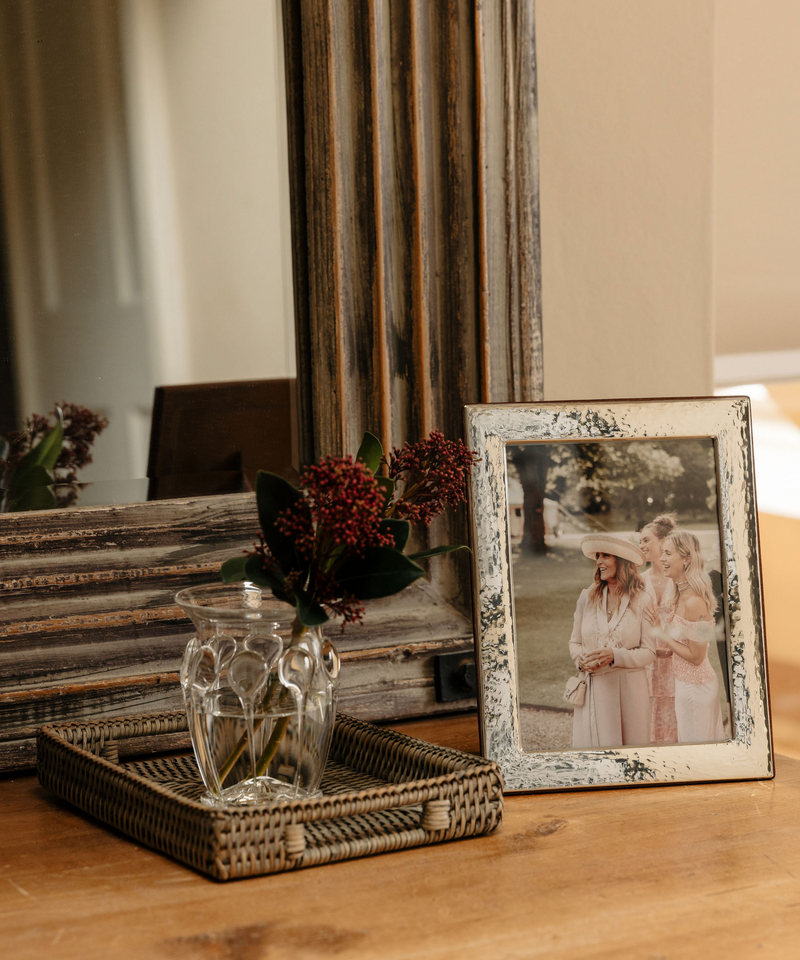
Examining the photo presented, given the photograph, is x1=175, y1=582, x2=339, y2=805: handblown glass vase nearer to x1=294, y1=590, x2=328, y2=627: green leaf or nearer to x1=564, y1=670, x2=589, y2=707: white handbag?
x1=294, y1=590, x2=328, y2=627: green leaf

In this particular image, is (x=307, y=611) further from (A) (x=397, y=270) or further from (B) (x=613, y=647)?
(A) (x=397, y=270)

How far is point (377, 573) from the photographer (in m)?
0.81

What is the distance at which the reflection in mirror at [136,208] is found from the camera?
3.43ft

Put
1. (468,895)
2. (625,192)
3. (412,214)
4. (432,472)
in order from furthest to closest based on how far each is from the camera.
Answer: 1. (625,192)
2. (412,214)
3. (432,472)
4. (468,895)

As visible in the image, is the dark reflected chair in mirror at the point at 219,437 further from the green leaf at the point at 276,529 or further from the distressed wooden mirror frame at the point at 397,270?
the green leaf at the point at 276,529

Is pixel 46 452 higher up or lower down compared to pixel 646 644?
higher up

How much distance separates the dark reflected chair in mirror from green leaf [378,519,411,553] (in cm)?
36

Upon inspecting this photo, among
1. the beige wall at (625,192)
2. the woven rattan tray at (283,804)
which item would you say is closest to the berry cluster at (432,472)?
the woven rattan tray at (283,804)

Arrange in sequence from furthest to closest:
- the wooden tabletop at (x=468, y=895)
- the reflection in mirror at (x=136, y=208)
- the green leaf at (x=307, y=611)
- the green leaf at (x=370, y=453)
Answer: the reflection in mirror at (x=136, y=208) < the green leaf at (x=370, y=453) < the green leaf at (x=307, y=611) < the wooden tabletop at (x=468, y=895)

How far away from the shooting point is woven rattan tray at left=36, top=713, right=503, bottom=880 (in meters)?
0.78

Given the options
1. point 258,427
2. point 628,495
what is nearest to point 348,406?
point 258,427

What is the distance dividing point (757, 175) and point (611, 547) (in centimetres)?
113

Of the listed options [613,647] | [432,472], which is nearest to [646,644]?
[613,647]

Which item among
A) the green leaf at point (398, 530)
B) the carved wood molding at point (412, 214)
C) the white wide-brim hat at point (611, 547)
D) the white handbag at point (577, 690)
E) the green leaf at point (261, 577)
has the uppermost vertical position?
the carved wood molding at point (412, 214)
